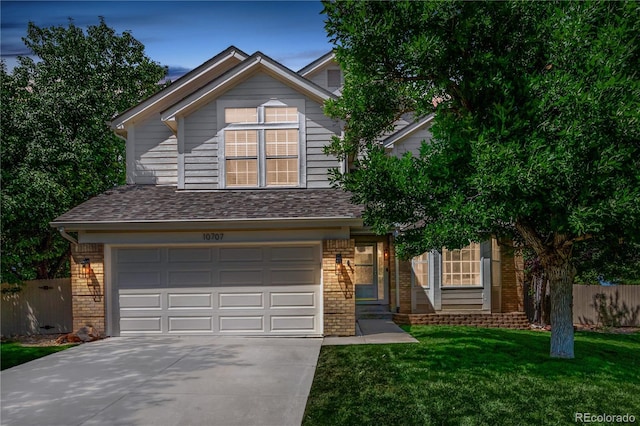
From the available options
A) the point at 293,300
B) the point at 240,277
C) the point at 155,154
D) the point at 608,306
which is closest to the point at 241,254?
the point at 240,277

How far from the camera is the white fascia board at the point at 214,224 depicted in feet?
35.9

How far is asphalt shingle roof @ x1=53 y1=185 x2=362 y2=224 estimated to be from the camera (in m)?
11.1

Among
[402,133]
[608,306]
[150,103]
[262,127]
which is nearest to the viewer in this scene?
[262,127]

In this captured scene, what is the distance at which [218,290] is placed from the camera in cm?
1174

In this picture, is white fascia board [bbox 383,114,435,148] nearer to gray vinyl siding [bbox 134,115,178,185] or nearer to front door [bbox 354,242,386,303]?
front door [bbox 354,242,386,303]

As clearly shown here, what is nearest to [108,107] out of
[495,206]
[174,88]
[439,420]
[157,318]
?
[174,88]

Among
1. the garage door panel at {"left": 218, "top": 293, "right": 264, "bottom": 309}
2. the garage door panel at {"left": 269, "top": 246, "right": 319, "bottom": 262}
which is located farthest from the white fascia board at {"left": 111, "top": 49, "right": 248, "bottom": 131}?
the garage door panel at {"left": 218, "top": 293, "right": 264, "bottom": 309}

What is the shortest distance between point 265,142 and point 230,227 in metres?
2.81

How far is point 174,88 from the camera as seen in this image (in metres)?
14.3

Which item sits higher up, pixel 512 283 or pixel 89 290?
pixel 89 290

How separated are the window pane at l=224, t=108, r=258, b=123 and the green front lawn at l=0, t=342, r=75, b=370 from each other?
6.95 m

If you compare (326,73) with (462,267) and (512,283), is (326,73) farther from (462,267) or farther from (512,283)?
(512,283)

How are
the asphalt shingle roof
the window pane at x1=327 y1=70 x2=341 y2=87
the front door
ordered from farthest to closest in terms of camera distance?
the window pane at x1=327 y1=70 x2=341 y2=87
the front door
the asphalt shingle roof

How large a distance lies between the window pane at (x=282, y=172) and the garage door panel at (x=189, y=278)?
3.04m
